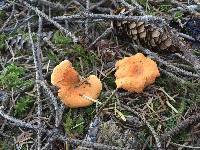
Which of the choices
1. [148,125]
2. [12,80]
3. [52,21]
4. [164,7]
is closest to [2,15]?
[52,21]

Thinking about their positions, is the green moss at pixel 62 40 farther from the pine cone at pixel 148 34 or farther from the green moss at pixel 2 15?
the green moss at pixel 2 15

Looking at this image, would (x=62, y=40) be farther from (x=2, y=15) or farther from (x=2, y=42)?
(x=2, y=15)

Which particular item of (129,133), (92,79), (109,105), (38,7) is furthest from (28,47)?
(129,133)

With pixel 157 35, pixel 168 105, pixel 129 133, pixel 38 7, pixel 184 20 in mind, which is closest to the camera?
pixel 129 133

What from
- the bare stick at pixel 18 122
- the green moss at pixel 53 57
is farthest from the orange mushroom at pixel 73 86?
the bare stick at pixel 18 122

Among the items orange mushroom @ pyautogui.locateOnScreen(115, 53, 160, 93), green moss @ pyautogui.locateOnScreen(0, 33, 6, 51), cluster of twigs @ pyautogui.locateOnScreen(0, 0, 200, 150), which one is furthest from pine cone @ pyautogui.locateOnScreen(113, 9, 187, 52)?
green moss @ pyautogui.locateOnScreen(0, 33, 6, 51)

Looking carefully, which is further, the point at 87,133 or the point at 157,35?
the point at 157,35

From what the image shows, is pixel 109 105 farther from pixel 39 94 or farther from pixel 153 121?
pixel 39 94
